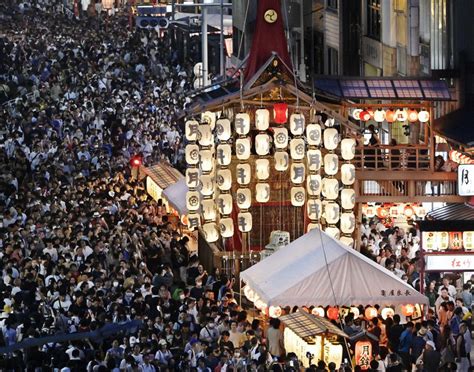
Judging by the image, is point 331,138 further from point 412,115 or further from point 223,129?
point 412,115

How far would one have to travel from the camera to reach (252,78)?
33.1 metres

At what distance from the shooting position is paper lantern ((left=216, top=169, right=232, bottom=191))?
32750 mm

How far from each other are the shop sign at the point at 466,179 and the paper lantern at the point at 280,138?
356 centimetres

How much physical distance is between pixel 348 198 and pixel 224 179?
2593mm

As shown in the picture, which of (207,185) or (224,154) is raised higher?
(224,154)

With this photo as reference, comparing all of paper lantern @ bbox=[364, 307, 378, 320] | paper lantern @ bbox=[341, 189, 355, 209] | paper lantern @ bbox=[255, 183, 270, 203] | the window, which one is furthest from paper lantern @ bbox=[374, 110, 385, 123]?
the window

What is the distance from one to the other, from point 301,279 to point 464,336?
265 centimetres

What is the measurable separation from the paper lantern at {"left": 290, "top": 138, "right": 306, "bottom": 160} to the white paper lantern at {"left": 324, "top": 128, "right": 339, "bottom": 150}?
0.53 m

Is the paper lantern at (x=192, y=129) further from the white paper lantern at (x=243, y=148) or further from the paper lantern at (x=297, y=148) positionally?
the paper lantern at (x=297, y=148)

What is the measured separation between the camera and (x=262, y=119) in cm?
3253

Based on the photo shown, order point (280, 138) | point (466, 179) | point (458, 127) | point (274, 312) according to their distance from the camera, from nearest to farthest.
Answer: point (274, 312)
point (466, 179)
point (280, 138)
point (458, 127)

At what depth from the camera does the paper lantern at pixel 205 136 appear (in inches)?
1319

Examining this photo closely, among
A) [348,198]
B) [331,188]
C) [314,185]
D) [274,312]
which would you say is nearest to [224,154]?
[314,185]

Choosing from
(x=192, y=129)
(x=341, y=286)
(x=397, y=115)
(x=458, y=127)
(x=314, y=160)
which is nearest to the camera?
(x=341, y=286)
